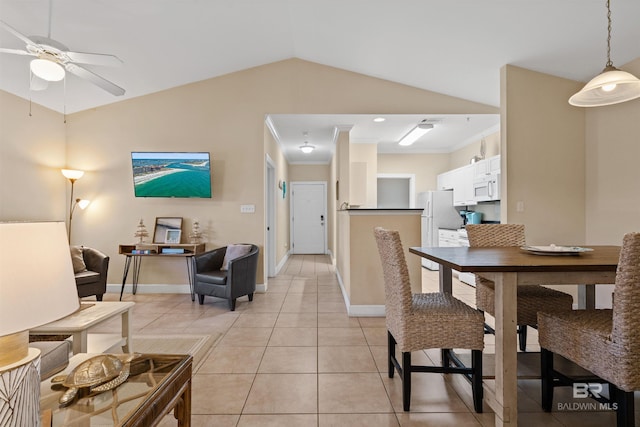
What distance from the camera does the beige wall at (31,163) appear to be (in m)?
3.72

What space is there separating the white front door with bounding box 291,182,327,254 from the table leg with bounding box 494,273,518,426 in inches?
277

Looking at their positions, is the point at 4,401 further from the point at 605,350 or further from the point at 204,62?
the point at 204,62

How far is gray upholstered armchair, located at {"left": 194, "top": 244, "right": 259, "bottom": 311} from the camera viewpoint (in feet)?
12.5

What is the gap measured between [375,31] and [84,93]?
12.1 feet

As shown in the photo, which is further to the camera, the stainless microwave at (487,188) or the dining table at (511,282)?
the stainless microwave at (487,188)

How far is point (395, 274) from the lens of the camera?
1.94 m

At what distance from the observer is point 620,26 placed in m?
2.74

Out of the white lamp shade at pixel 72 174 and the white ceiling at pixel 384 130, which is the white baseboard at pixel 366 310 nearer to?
the white ceiling at pixel 384 130

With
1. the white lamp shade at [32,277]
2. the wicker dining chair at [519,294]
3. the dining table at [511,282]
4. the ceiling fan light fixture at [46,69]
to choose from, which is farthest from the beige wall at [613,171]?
the ceiling fan light fixture at [46,69]

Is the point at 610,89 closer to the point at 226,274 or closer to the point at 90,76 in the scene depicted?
the point at 226,274

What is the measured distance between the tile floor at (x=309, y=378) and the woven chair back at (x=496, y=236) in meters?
0.88

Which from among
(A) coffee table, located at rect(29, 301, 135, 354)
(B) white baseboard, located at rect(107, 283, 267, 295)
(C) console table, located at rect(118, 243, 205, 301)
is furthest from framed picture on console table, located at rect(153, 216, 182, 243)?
(A) coffee table, located at rect(29, 301, 135, 354)

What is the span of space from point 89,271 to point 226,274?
5.48 feet

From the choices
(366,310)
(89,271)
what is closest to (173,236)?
(89,271)
